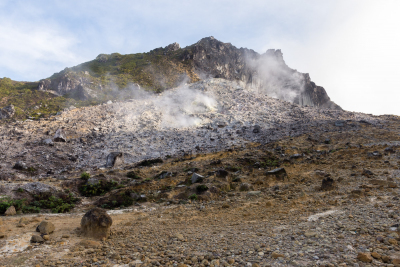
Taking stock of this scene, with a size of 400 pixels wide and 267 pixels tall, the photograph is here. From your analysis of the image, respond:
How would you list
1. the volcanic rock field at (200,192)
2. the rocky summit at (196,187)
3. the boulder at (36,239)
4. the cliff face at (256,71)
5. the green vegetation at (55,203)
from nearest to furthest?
1. the volcanic rock field at (200,192)
2. the rocky summit at (196,187)
3. the boulder at (36,239)
4. the green vegetation at (55,203)
5. the cliff face at (256,71)

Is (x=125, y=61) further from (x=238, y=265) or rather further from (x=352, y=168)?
(x=238, y=265)

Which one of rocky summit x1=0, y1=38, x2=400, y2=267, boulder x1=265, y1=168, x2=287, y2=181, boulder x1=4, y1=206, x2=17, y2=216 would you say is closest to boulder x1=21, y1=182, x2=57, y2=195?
rocky summit x1=0, y1=38, x2=400, y2=267

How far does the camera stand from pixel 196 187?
1128 centimetres

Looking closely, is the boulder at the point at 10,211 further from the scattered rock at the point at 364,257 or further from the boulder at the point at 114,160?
the scattered rock at the point at 364,257

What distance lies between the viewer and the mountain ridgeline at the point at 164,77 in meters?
44.5

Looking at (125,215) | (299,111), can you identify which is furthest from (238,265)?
(299,111)

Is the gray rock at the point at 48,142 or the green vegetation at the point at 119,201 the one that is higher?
the gray rock at the point at 48,142

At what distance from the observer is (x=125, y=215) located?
30.1ft

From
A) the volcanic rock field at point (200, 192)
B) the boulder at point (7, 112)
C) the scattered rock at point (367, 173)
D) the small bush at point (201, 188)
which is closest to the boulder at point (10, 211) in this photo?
the volcanic rock field at point (200, 192)

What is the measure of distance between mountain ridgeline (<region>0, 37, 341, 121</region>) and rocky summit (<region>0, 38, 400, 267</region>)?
39.0 feet

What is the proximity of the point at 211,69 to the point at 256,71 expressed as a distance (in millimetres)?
13774

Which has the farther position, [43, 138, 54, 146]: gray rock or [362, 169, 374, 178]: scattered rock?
[43, 138, 54, 146]: gray rock

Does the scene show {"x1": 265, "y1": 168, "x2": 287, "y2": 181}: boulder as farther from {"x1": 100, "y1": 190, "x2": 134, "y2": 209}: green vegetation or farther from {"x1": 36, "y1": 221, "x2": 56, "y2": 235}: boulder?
{"x1": 36, "y1": 221, "x2": 56, "y2": 235}: boulder

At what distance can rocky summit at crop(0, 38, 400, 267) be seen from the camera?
4.91m
